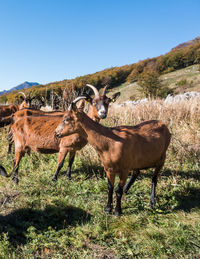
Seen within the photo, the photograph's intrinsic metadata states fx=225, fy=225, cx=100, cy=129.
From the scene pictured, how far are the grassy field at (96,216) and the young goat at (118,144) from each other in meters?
0.35

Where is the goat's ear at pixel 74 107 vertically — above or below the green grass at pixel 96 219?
above

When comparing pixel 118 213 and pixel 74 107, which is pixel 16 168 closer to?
pixel 74 107

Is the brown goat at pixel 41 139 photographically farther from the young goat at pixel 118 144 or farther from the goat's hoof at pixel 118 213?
the goat's hoof at pixel 118 213

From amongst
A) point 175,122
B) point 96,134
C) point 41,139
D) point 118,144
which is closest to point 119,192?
point 118,144

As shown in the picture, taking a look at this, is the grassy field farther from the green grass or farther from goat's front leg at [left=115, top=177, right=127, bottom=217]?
goat's front leg at [left=115, top=177, right=127, bottom=217]

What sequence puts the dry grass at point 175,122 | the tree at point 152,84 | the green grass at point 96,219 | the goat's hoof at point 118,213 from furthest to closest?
the tree at point 152,84
the dry grass at point 175,122
the goat's hoof at point 118,213
the green grass at point 96,219

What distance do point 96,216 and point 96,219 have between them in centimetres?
8

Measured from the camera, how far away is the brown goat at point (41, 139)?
203 inches

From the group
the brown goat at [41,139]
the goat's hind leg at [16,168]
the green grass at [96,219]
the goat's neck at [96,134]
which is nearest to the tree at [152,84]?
the brown goat at [41,139]

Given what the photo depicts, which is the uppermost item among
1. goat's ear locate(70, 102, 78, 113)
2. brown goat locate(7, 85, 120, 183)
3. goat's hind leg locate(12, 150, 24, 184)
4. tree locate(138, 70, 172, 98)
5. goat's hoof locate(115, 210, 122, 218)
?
tree locate(138, 70, 172, 98)

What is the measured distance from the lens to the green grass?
280 centimetres

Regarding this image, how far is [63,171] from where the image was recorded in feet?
19.0

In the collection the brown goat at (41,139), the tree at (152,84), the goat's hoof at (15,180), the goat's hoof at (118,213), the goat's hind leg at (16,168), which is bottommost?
the goat's hoof at (118,213)

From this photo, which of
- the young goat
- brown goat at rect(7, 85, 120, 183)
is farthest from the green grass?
brown goat at rect(7, 85, 120, 183)
